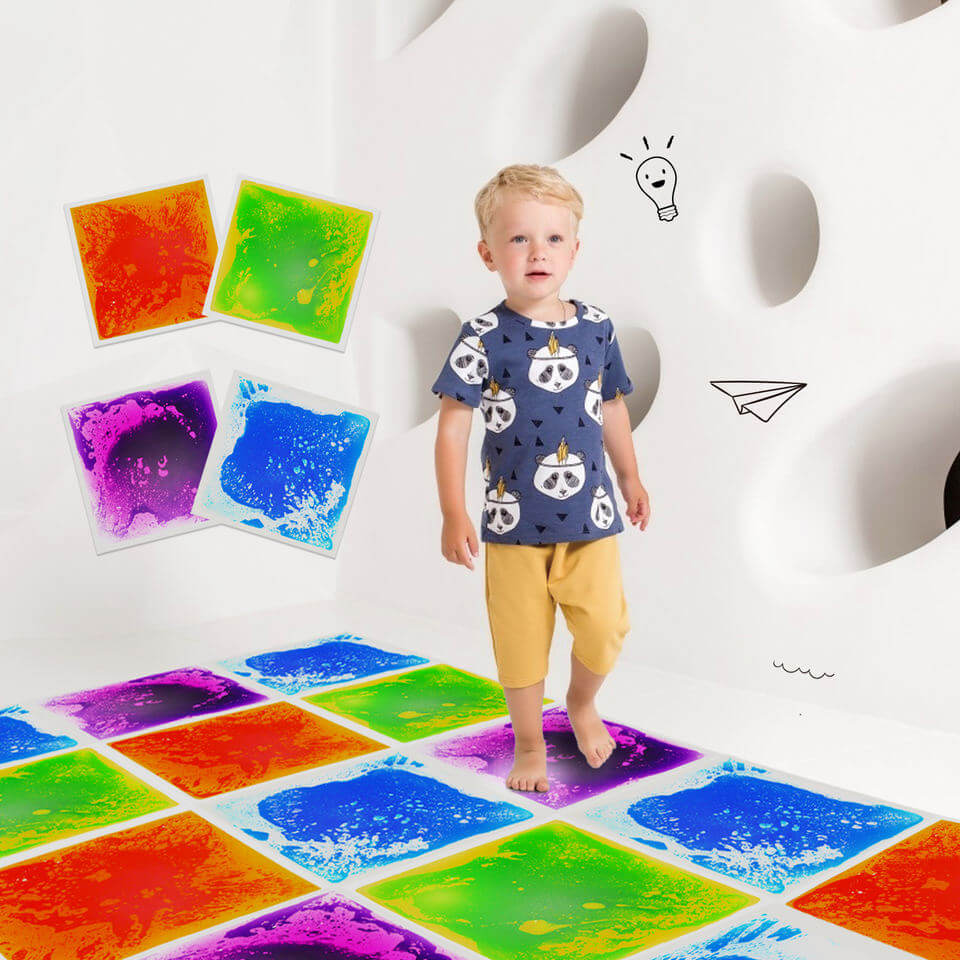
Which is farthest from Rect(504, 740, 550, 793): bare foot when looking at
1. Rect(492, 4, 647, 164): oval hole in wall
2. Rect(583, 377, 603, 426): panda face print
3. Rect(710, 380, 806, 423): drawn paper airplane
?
Rect(492, 4, 647, 164): oval hole in wall

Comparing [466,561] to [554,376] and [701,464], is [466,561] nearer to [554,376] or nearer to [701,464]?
[554,376]

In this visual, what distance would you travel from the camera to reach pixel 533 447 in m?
1.40

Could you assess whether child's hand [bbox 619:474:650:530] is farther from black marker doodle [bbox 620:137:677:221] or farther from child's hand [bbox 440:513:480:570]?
black marker doodle [bbox 620:137:677:221]

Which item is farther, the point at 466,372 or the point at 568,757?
the point at 568,757

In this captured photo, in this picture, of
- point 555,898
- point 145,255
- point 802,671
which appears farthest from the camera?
point 145,255

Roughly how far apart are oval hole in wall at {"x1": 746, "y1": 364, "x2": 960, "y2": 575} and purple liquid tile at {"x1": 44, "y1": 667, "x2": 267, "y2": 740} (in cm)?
90

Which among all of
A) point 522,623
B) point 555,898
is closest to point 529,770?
point 522,623

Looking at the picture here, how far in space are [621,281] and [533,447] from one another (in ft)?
2.04

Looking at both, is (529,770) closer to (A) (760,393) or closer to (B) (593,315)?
(B) (593,315)

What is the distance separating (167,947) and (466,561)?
57 centimetres

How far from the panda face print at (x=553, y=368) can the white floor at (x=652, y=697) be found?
575 mm

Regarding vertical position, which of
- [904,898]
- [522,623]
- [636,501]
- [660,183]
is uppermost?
[660,183]

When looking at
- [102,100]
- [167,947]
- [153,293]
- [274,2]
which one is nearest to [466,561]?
[167,947]

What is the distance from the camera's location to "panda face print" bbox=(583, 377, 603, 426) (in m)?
1.43
